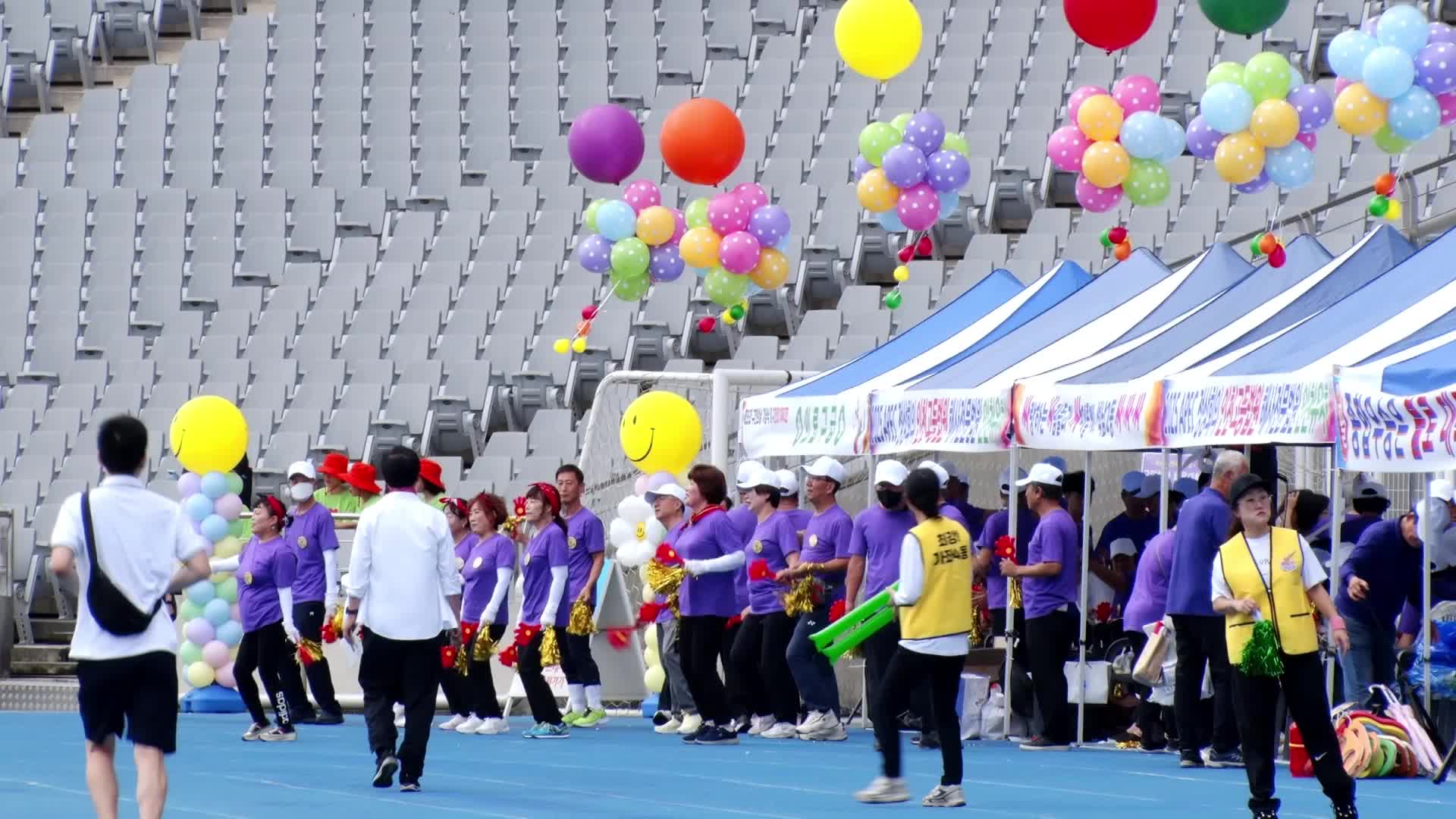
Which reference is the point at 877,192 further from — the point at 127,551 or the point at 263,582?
the point at 127,551

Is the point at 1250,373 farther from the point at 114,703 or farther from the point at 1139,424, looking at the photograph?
the point at 114,703

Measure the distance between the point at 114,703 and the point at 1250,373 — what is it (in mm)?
5936

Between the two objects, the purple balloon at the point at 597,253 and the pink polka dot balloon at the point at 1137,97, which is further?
the purple balloon at the point at 597,253

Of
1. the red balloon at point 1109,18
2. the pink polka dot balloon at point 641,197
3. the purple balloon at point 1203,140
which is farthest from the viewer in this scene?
the pink polka dot balloon at point 641,197

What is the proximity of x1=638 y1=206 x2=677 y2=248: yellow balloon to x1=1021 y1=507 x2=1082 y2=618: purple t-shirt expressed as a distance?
12.5 feet

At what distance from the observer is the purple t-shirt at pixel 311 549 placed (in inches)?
547

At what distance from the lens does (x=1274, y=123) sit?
12.5m

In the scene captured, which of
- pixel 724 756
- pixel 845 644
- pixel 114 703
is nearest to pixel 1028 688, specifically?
pixel 724 756

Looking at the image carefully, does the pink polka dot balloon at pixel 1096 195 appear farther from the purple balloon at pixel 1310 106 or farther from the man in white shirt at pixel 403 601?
the man in white shirt at pixel 403 601

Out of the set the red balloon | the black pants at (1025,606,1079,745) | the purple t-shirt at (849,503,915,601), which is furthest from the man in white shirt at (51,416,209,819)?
the red balloon

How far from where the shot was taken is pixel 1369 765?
10906 millimetres

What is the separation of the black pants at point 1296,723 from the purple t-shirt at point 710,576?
17.0 feet

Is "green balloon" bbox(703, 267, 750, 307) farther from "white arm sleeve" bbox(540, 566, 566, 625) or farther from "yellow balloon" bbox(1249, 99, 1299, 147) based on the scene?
"yellow balloon" bbox(1249, 99, 1299, 147)

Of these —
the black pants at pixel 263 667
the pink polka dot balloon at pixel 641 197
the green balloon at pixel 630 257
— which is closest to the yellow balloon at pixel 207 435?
the black pants at pixel 263 667
